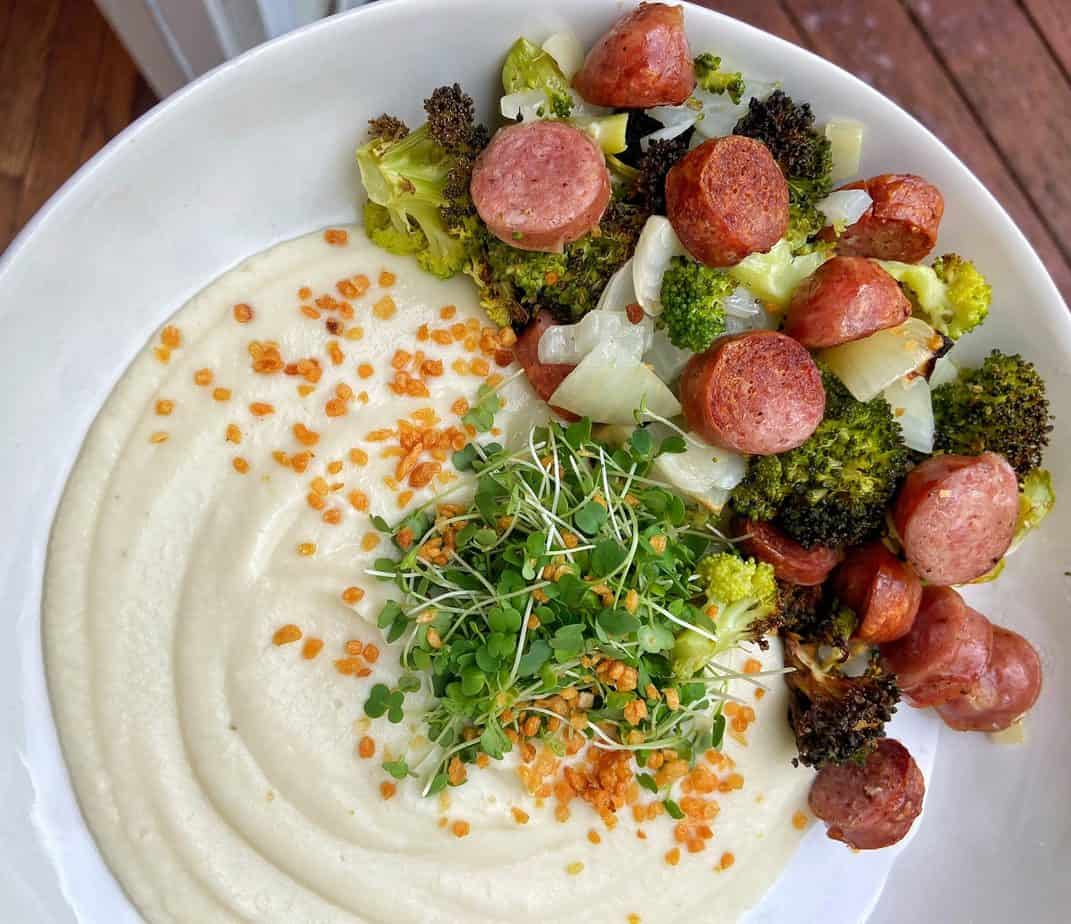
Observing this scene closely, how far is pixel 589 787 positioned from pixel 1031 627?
121 centimetres

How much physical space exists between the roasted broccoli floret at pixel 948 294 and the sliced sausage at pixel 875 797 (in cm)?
102

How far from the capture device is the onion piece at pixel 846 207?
6.87 feet

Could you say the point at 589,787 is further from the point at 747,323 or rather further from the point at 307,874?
the point at 747,323

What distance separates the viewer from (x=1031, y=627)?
2.45 meters

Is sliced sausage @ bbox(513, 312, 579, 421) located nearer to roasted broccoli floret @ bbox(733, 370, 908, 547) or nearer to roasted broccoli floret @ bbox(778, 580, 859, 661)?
roasted broccoli floret @ bbox(733, 370, 908, 547)

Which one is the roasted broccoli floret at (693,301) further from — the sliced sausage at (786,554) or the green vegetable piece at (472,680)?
the green vegetable piece at (472,680)

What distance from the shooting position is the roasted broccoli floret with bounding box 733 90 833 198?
2057 mm

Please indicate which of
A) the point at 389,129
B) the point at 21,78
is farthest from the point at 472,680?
the point at 21,78

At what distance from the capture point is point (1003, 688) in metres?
2.32

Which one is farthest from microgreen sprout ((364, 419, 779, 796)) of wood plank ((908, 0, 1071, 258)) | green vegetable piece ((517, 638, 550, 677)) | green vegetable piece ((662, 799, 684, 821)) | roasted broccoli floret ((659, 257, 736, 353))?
wood plank ((908, 0, 1071, 258))

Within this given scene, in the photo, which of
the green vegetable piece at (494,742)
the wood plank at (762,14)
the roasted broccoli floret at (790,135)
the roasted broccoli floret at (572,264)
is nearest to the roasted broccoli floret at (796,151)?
the roasted broccoli floret at (790,135)

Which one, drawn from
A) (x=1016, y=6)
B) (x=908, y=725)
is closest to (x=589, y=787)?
(x=908, y=725)

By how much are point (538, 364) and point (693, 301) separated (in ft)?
1.27

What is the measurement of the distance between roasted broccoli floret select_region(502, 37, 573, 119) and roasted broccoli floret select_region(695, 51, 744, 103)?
0.29m
